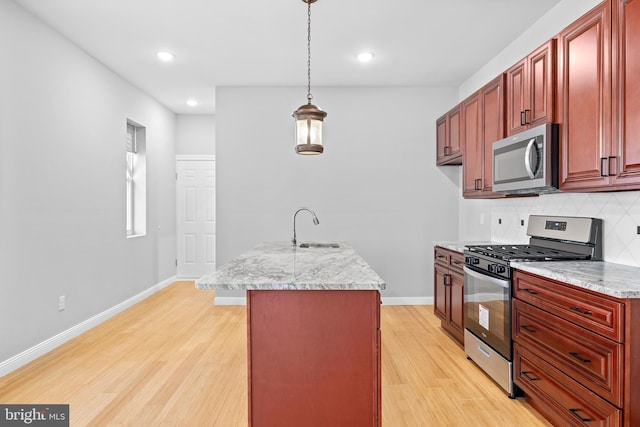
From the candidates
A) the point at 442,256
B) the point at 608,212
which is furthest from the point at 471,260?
the point at 608,212

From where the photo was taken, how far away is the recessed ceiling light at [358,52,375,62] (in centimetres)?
399

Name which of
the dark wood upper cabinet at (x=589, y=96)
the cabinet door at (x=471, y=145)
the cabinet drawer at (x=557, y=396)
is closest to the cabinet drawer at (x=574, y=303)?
the cabinet drawer at (x=557, y=396)

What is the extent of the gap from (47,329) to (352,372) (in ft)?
9.51

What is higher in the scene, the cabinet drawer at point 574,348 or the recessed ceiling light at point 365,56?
the recessed ceiling light at point 365,56

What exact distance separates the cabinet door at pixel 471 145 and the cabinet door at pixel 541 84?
820 millimetres

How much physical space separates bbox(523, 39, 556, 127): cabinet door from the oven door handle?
1.12 m

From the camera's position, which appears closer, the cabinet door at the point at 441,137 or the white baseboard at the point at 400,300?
the cabinet door at the point at 441,137

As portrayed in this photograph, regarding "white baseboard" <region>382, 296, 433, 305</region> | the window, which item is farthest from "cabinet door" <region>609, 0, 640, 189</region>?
the window

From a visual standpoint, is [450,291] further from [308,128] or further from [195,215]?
[195,215]

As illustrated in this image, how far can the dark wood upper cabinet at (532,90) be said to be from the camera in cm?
261

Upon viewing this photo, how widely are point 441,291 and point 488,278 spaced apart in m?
1.21

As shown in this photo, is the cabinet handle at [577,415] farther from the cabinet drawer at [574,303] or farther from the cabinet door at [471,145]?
the cabinet door at [471,145]

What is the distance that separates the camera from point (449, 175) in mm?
5016

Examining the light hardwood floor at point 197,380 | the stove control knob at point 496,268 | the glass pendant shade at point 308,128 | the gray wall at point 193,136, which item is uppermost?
the gray wall at point 193,136
